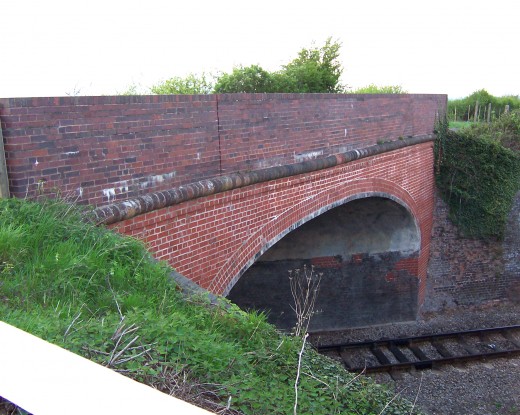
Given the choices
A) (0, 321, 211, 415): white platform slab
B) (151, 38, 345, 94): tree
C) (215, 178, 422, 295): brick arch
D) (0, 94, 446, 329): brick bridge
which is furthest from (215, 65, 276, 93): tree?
(0, 321, 211, 415): white platform slab

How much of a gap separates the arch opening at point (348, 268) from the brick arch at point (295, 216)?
5.51 ft

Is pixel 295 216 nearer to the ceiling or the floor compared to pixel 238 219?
nearer to the floor

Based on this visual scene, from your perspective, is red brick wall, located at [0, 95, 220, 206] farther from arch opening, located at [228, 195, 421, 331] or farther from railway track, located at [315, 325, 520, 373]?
arch opening, located at [228, 195, 421, 331]

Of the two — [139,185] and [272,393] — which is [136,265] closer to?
[139,185]

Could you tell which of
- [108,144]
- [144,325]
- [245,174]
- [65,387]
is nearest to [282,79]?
[245,174]

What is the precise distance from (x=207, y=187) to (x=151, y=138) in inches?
32.5

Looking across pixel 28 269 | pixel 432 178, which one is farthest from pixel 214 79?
pixel 28 269

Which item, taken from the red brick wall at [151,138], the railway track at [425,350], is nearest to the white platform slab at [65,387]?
the red brick wall at [151,138]

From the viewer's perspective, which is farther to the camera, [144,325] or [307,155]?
[307,155]

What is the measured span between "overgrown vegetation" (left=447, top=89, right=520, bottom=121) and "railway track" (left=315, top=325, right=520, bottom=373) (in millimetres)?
15549

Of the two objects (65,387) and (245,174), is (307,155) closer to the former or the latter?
(245,174)

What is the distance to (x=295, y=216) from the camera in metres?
7.45

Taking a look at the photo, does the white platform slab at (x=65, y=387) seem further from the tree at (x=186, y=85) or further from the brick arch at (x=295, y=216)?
the tree at (x=186, y=85)

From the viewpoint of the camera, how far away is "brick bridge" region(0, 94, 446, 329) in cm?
449
